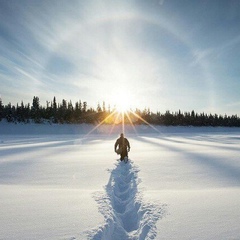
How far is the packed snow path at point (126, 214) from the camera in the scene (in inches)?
182

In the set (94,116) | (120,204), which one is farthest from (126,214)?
(94,116)

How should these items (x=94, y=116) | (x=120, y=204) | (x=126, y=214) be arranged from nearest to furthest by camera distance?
(x=126, y=214) < (x=120, y=204) < (x=94, y=116)

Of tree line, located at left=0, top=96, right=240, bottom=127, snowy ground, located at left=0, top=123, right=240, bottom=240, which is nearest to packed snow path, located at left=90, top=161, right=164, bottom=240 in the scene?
snowy ground, located at left=0, top=123, right=240, bottom=240

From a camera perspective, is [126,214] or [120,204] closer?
[126,214]

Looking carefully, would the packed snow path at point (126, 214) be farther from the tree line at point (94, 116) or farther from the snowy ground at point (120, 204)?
the tree line at point (94, 116)

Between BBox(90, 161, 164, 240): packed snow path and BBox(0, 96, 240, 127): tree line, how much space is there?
89698 mm

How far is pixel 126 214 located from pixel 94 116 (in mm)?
106000

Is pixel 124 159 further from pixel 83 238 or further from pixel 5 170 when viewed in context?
pixel 83 238

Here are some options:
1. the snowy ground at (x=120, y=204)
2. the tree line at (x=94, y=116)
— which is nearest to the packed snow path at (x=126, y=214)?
the snowy ground at (x=120, y=204)

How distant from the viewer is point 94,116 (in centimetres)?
11112

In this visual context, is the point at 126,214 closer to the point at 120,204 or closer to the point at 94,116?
the point at 120,204

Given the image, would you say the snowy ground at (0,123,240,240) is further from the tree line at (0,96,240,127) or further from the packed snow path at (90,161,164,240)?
the tree line at (0,96,240,127)

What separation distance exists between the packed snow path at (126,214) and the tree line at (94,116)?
89.7 meters

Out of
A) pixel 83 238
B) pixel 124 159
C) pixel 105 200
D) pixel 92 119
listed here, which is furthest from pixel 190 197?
pixel 92 119
